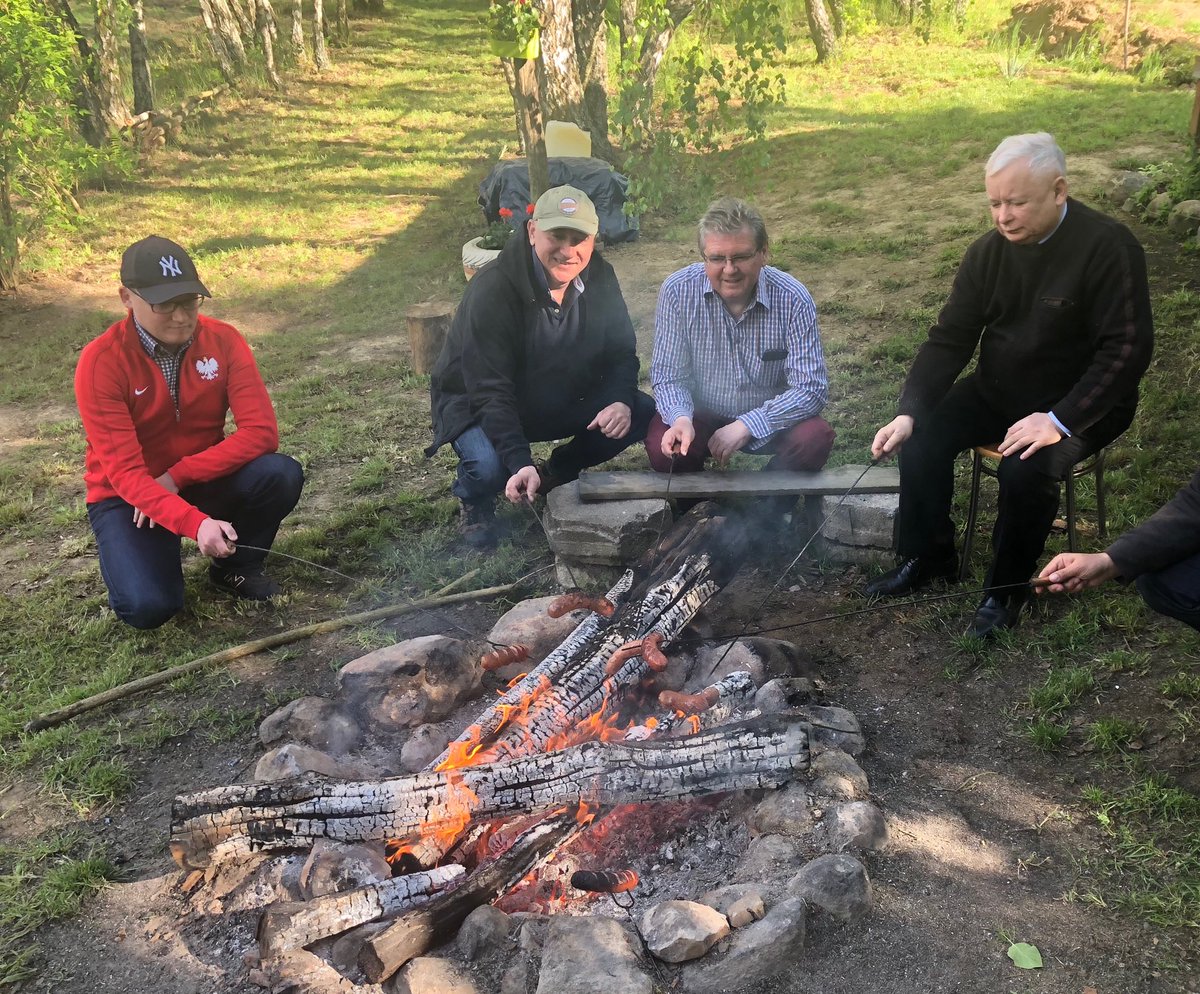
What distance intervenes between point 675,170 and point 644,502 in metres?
8.59

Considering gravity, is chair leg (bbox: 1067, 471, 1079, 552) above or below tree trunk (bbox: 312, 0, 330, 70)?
below

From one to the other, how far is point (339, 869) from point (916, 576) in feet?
8.50

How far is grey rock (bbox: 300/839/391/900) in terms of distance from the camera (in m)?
2.67

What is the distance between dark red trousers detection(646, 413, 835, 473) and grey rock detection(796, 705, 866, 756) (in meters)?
1.49

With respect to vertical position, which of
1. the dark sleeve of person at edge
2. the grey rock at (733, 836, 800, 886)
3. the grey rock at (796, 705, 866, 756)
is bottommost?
the grey rock at (733, 836, 800, 886)

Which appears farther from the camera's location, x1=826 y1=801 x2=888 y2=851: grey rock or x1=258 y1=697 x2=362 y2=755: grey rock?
x1=258 y1=697 x2=362 y2=755: grey rock

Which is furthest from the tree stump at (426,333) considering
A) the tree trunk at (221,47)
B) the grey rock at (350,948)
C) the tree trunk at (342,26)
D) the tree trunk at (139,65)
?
the tree trunk at (342,26)

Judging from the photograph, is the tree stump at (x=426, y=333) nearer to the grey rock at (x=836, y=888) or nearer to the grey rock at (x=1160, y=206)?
the grey rock at (x=836, y=888)

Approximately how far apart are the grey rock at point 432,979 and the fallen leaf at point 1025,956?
134 cm

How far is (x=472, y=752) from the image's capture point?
314cm

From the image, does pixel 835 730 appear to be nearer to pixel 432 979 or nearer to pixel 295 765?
pixel 432 979

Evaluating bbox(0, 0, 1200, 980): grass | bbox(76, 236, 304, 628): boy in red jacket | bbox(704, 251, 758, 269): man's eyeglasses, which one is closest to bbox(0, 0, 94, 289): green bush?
bbox(0, 0, 1200, 980): grass

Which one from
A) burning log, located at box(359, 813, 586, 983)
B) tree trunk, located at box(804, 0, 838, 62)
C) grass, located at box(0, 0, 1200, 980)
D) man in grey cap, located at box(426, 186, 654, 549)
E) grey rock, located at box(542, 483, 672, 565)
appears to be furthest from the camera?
tree trunk, located at box(804, 0, 838, 62)

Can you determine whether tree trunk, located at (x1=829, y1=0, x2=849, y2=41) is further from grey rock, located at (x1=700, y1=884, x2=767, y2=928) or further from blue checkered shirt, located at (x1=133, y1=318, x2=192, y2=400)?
grey rock, located at (x1=700, y1=884, x2=767, y2=928)
